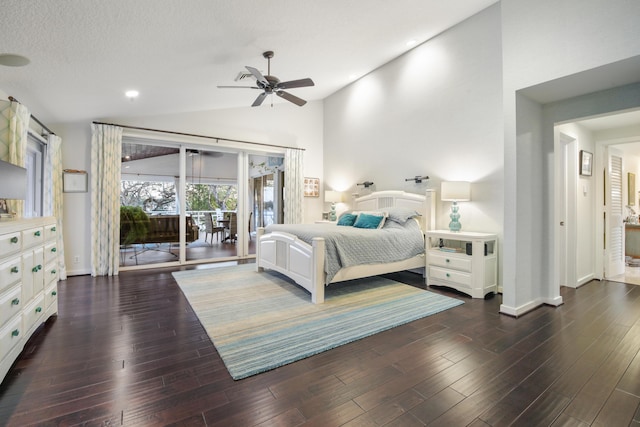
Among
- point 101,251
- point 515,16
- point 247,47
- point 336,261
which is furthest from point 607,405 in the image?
point 101,251

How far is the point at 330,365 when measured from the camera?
6.61 feet

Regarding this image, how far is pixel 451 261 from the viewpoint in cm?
370

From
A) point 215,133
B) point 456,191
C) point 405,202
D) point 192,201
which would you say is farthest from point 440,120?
point 192,201

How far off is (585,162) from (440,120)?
6.83 feet

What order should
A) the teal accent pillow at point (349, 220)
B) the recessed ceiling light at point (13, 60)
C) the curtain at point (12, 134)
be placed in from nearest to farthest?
the recessed ceiling light at point (13, 60)
the curtain at point (12, 134)
the teal accent pillow at point (349, 220)

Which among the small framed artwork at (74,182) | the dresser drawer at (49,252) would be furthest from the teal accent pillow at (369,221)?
the small framed artwork at (74,182)

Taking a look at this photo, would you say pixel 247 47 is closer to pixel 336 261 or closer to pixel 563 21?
pixel 336 261

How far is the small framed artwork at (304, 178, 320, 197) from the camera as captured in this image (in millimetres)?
6938

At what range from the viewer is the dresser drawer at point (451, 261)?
3.54m

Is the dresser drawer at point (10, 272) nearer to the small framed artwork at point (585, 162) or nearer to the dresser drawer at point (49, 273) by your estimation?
the dresser drawer at point (49, 273)

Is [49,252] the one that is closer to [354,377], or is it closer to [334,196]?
[354,377]

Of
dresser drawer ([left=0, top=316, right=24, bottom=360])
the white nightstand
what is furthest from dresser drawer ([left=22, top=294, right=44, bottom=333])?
the white nightstand

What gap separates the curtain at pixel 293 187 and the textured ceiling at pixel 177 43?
1879 millimetres

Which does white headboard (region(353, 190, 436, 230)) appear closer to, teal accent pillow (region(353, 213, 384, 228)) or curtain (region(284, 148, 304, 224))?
teal accent pillow (region(353, 213, 384, 228))
